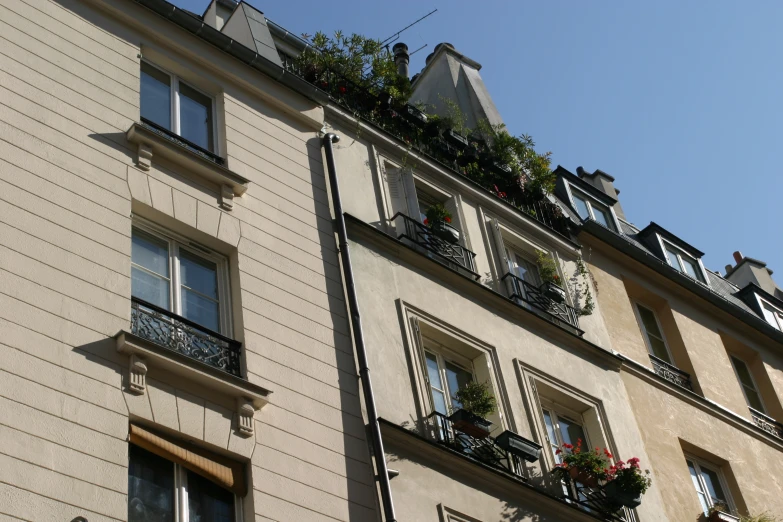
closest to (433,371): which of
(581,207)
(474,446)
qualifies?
(474,446)

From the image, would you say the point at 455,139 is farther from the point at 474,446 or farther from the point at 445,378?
the point at 474,446

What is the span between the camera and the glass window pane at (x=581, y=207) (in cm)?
2383

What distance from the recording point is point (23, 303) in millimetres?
11938

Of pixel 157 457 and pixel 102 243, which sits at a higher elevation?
pixel 102 243

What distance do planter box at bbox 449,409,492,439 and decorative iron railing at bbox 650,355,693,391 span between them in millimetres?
6453

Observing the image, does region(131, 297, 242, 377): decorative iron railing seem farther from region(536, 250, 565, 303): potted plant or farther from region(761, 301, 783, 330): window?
region(761, 301, 783, 330): window

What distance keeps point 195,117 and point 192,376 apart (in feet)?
16.0

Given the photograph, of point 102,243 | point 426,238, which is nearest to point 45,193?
point 102,243

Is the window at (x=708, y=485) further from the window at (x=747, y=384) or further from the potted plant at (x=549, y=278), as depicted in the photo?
the potted plant at (x=549, y=278)

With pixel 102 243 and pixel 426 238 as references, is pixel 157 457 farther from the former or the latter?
pixel 426 238

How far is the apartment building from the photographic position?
12133 mm

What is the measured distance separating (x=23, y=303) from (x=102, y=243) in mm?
1495

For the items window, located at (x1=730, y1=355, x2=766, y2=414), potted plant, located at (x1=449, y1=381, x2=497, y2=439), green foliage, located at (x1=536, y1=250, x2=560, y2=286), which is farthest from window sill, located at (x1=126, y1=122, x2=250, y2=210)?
window, located at (x1=730, y1=355, x2=766, y2=414)

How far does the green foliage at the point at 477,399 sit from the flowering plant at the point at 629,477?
208cm
